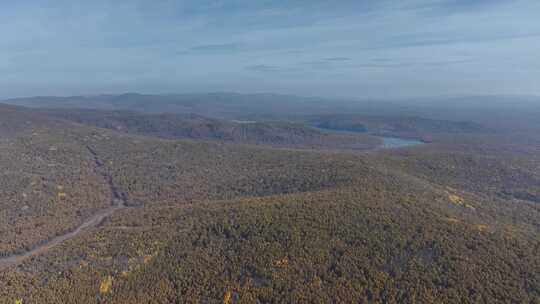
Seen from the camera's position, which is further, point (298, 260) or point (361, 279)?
point (298, 260)

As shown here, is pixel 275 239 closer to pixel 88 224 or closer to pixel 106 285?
pixel 106 285

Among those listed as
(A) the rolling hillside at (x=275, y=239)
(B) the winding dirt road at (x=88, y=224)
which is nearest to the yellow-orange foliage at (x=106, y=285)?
(A) the rolling hillside at (x=275, y=239)

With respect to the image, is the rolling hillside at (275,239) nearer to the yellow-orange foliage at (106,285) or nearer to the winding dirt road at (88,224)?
the yellow-orange foliage at (106,285)

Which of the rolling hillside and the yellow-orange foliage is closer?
the rolling hillside

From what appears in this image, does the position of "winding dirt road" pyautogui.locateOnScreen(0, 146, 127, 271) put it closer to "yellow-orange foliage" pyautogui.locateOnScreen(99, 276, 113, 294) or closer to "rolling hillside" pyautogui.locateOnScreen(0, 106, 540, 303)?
"rolling hillside" pyautogui.locateOnScreen(0, 106, 540, 303)

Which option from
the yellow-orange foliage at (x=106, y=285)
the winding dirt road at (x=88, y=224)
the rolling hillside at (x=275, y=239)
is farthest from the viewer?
the winding dirt road at (x=88, y=224)

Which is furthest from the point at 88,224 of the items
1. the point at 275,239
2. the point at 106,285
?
the point at 275,239

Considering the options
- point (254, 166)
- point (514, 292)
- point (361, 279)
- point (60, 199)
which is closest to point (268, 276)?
point (361, 279)

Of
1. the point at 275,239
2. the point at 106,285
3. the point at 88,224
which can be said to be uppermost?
the point at 275,239

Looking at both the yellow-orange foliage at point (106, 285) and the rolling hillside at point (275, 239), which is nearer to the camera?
the rolling hillside at point (275, 239)

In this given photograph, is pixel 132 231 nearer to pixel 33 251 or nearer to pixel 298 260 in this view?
pixel 33 251

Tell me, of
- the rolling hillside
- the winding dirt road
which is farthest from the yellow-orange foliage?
the winding dirt road
